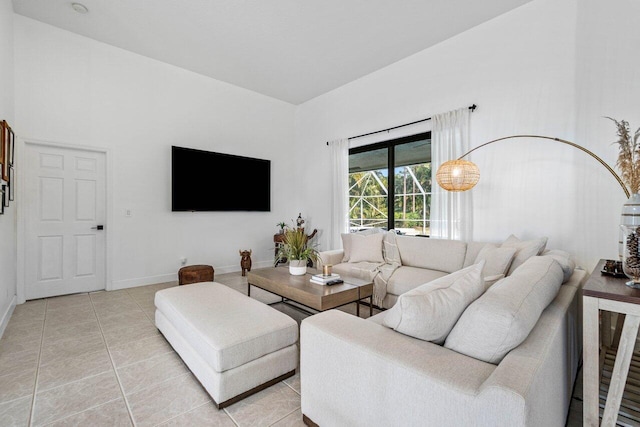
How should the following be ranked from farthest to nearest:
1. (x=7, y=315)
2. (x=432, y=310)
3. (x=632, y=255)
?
(x=7, y=315), (x=632, y=255), (x=432, y=310)

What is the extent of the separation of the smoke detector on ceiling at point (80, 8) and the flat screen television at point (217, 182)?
174 cm

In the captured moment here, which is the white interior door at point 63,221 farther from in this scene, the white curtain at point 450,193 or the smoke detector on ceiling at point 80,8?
the white curtain at point 450,193

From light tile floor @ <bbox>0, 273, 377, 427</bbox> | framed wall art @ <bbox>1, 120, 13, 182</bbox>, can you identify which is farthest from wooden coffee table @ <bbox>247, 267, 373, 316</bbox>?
framed wall art @ <bbox>1, 120, 13, 182</bbox>

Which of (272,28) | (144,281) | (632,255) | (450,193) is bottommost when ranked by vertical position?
(144,281)

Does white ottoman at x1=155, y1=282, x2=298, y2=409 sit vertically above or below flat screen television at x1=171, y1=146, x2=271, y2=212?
below

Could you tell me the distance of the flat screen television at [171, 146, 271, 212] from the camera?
4.49m

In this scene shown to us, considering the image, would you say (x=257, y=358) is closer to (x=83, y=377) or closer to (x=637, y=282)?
(x=83, y=377)

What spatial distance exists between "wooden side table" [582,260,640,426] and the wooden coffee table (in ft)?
4.91

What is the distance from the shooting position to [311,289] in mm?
2521

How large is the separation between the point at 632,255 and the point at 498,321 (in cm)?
87

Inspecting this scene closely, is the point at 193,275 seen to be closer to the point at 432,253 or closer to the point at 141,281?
the point at 141,281

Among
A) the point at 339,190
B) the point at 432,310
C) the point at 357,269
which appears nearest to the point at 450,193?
the point at 357,269

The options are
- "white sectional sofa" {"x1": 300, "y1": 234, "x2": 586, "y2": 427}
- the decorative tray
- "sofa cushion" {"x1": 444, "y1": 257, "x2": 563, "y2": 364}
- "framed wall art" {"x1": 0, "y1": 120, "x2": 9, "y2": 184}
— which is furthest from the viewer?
"framed wall art" {"x1": 0, "y1": 120, "x2": 9, "y2": 184}

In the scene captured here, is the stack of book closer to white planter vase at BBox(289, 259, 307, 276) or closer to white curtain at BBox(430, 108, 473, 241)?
white planter vase at BBox(289, 259, 307, 276)
